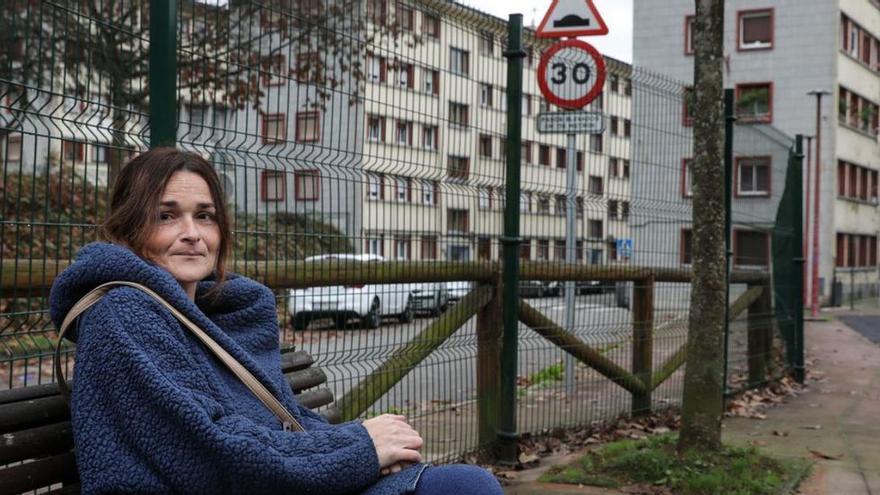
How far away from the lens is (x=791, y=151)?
11633 millimetres

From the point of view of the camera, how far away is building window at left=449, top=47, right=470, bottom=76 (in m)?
6.01

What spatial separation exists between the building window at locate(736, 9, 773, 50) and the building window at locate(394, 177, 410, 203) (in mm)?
41304

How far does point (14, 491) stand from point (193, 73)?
2.02m

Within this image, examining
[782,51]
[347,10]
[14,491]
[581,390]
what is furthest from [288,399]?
[782,51]

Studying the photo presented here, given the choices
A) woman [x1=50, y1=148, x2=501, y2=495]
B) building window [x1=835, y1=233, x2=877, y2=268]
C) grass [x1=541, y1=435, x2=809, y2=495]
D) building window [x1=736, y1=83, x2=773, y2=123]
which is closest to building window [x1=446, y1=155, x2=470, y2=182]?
grass [x1=541, y1=435, x2=809, y2=495]

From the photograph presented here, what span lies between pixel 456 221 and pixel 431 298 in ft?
1.55

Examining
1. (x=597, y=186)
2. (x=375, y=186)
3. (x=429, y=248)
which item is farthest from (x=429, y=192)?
(x=597, y=186)

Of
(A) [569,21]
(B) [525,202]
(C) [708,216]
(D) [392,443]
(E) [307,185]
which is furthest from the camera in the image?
(A) [569,21]

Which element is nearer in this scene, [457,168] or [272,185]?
[272,185]

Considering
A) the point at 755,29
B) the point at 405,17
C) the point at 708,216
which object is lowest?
the point at 708,216

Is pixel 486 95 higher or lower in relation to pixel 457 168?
higher

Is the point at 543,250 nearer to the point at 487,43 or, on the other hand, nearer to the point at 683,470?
the point at 487,43

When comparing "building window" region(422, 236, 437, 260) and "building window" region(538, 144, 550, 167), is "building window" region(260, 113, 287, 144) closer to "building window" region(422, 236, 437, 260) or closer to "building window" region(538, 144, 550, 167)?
"building window" region(422, 236, 437, 260)

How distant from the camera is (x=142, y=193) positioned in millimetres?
2805
